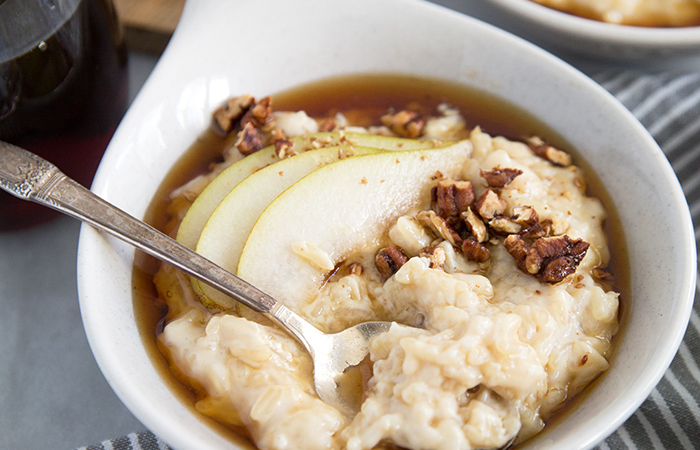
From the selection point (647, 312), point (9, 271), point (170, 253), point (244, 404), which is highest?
point (170, 253)

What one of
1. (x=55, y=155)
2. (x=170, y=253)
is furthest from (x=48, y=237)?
(x=170, y=253)

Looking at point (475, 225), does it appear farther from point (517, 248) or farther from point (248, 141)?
point (248, 141)

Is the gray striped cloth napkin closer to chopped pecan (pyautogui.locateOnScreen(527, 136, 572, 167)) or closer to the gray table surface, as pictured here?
the gray table surface

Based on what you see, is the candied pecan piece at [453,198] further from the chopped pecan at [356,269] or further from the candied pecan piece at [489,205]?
the chopped pecan at [356,269]

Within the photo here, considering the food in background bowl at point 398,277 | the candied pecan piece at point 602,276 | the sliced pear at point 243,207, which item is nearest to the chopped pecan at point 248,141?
the food in background bowl at point 398,277

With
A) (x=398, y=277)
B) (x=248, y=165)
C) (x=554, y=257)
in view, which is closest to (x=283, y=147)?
(x=248, y=165)

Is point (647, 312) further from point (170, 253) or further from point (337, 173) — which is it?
point (170, 253)
